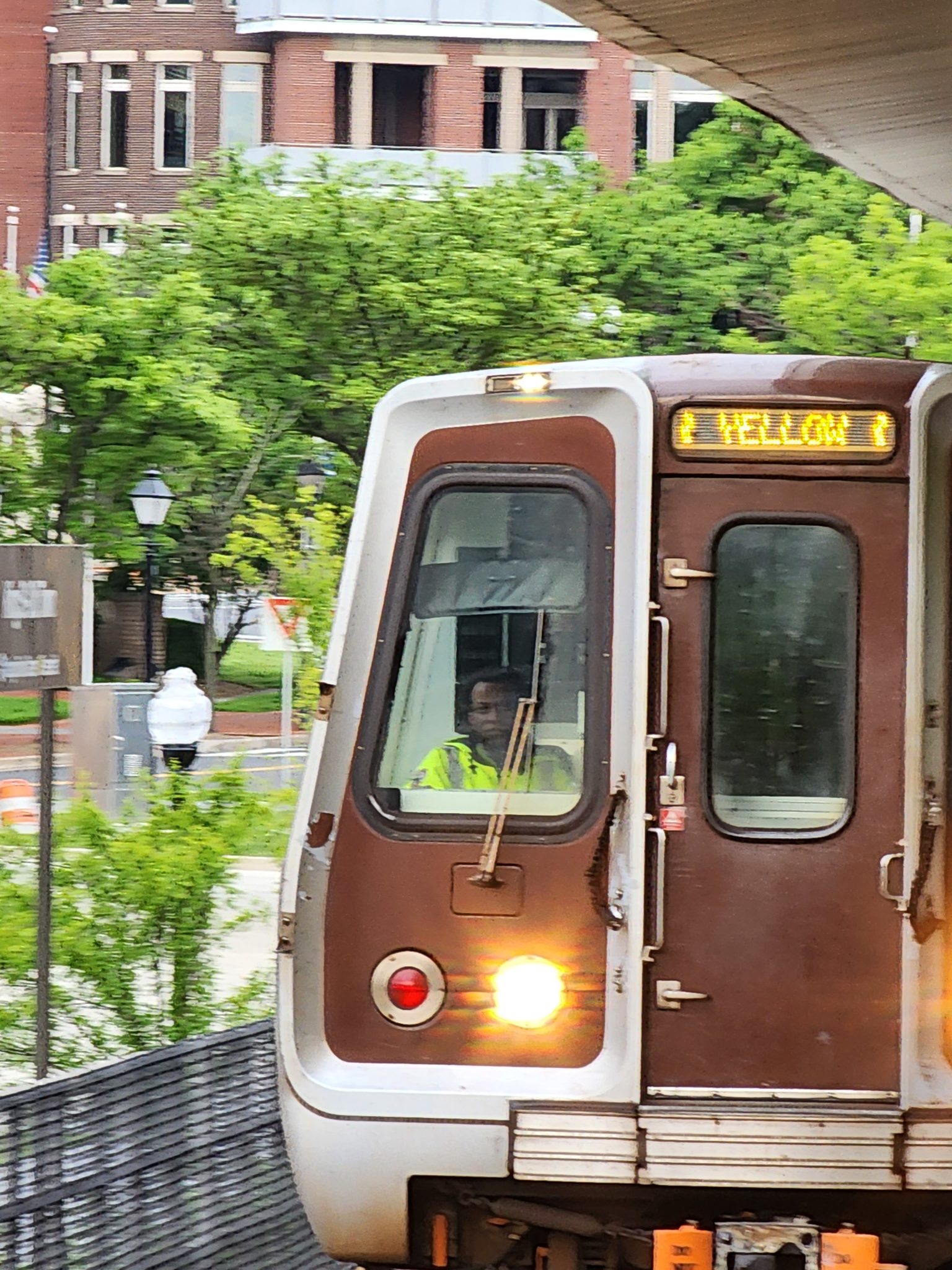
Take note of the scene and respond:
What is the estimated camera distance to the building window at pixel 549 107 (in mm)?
43344

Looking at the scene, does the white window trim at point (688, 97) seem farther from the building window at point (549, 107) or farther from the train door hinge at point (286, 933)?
the train door hinge at point (286, 933)

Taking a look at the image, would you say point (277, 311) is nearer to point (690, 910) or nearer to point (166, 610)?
point (166, 610)

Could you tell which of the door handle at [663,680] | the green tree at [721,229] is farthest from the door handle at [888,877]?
the green tree at [721,229]

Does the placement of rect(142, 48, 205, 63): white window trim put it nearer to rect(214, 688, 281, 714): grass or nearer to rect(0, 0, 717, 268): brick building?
rect(0, 0, 717, 268): brick building

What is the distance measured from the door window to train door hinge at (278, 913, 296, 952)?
3.73ft

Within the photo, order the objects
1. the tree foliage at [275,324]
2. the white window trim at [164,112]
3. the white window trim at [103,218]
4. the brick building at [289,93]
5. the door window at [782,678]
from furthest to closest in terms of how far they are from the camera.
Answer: the white window trim at [103,218]
the white window trim at [164,112]
the brick building at [289,93]
the tree foliage at [275,324]
the door window at [782,678]

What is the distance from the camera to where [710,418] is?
4996mm

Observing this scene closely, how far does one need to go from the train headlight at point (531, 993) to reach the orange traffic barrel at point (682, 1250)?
0.61m

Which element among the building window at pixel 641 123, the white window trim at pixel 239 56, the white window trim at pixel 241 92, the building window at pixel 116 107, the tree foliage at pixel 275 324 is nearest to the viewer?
the tree foliage at pixel 275 324

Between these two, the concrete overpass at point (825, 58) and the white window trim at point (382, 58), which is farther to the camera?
the white window trim at point (382, 58)

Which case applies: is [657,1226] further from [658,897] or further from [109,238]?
[109,238]

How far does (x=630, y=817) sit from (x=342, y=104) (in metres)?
41.1

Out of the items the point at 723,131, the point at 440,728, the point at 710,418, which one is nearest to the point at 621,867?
the point at 440,728

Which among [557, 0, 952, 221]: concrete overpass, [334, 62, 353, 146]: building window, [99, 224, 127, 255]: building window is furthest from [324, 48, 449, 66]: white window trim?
[557, 0, 952, 221]: concrete overpass
